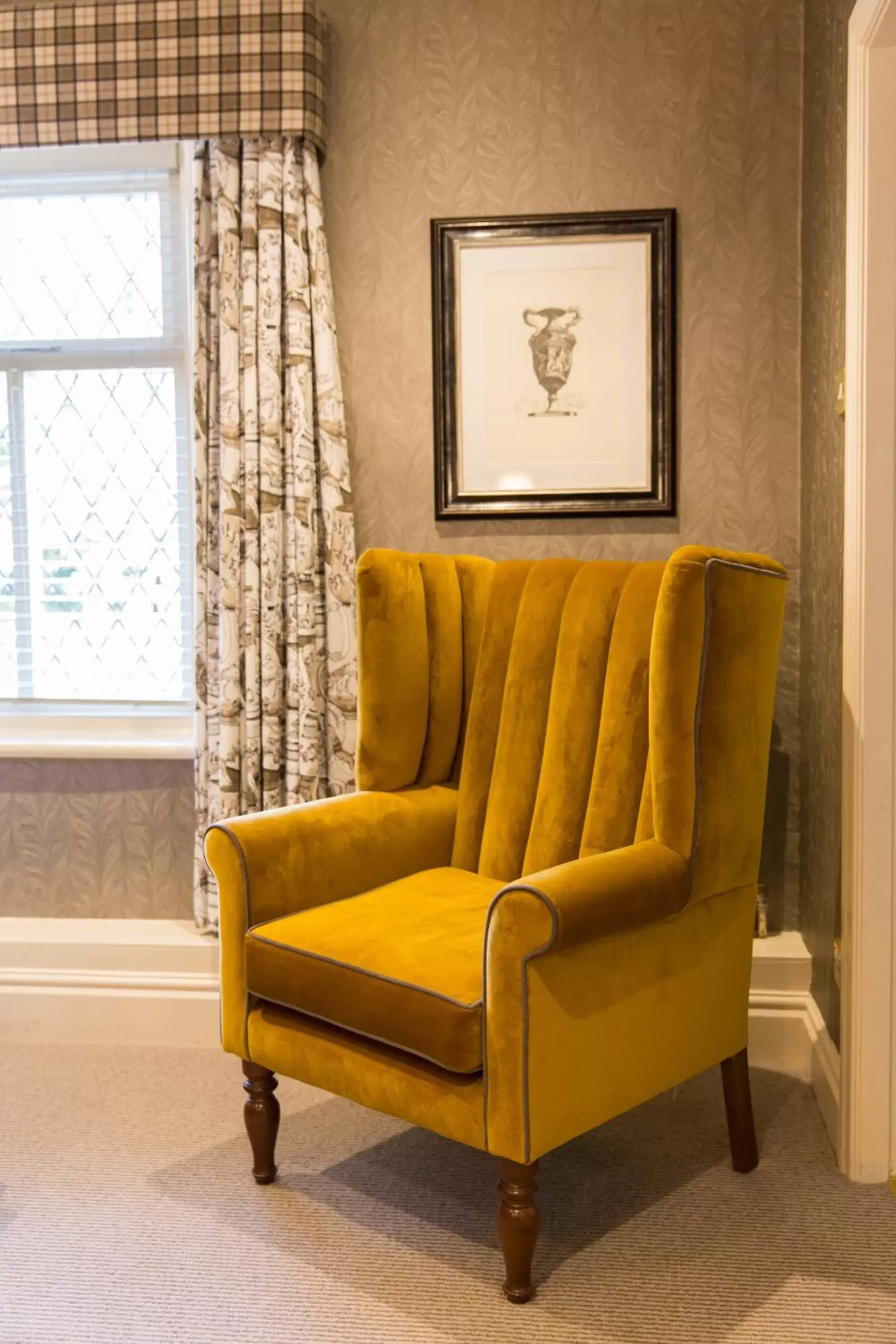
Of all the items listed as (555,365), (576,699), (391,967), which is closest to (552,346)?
(555,365)

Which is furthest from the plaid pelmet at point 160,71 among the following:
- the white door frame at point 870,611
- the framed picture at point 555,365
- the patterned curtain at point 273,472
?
the white door frame at point 870,611

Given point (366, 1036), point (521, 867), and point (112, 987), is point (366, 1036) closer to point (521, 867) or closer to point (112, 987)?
point (521, 867)

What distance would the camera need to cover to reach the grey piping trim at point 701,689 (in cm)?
199

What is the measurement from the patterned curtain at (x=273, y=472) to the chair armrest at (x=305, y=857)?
0.51m

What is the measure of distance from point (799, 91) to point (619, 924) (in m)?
2.04

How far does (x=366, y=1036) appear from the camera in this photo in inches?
79.7

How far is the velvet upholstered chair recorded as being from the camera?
1851 millimetres

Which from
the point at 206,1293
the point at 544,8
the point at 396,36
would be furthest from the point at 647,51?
the point at 206,1293

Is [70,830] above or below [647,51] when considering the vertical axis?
below

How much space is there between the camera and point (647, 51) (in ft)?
9.41

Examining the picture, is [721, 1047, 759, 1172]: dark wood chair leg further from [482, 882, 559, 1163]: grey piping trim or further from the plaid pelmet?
the plaid pelmet

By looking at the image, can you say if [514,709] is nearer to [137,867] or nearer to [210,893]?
[210,893]

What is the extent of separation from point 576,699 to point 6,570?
68.9 inches

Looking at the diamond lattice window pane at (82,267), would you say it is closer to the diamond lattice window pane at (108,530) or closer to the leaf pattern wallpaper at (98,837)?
the diamond lattice window pane at (108,530)
